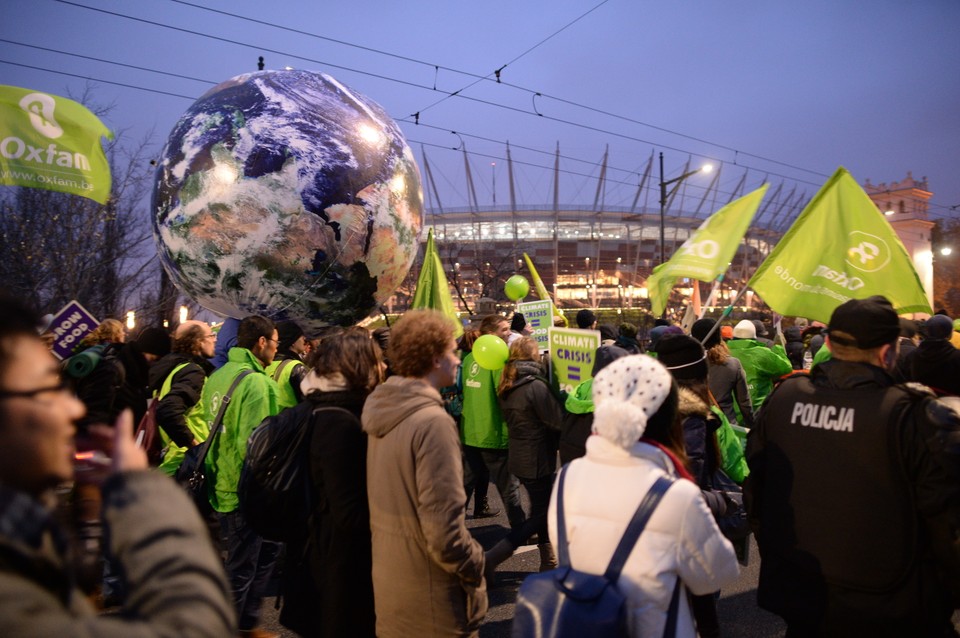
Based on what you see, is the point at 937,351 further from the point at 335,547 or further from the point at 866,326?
the point at 335,547

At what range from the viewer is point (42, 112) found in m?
4.93

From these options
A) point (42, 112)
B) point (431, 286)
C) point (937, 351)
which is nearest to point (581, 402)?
point (937, 351)

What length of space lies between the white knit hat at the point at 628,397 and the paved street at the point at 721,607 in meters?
2.44

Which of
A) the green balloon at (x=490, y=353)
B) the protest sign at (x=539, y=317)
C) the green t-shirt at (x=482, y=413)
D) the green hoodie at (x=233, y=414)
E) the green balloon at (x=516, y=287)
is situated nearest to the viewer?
the green hoodie at (x=233, y=414)

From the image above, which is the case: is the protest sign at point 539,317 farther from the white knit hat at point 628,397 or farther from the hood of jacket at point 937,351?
the white knit hat at point 628,397

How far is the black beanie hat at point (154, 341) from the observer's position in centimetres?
522

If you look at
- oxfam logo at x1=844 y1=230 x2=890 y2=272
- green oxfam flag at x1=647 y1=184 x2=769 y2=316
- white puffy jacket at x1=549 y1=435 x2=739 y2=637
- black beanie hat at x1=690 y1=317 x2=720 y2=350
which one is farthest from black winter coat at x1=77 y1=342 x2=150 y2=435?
oxfam logo at x1=844 y1=230 x2=890 y2=272

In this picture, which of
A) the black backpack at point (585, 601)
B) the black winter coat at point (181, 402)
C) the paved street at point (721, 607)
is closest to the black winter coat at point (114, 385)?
the black winter coat at point (181, 402)

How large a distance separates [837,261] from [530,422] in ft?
7.67

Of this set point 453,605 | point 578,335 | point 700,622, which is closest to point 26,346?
point 453,605

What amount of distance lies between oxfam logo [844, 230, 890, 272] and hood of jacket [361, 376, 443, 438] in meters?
2.66

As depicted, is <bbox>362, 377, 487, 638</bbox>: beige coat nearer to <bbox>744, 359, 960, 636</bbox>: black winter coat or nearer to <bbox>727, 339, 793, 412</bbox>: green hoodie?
<bbox>744, 359, 960, 636</bbox>: black winter coat

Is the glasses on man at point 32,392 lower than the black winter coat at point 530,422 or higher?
higher

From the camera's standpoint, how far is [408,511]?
2.47 metres
